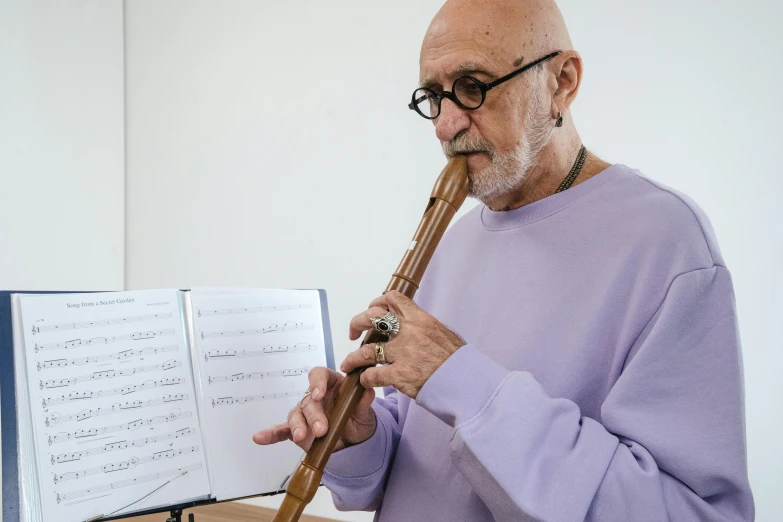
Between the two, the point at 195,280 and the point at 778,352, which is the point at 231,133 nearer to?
the point at 195,280

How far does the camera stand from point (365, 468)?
3.90ft

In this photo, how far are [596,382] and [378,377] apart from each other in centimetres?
31

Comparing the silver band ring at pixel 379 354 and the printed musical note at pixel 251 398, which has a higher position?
the silver band ring at pixel 379 354

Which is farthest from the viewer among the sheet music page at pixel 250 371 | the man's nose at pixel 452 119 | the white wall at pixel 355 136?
the white wall at pixel 355 136

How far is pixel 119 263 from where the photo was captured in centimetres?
340

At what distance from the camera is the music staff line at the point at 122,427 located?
1.21 metres

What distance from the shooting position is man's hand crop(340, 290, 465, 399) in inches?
35.8

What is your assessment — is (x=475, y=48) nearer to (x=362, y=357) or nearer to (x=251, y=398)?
(x=362, y=357)

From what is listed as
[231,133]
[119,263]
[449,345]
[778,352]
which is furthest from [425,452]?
[119,263]

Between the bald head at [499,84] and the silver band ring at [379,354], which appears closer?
the silver band ring at [379,354]

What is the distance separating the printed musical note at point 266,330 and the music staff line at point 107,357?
71mm

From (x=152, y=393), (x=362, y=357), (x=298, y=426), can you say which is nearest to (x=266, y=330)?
(x=152, y=393)

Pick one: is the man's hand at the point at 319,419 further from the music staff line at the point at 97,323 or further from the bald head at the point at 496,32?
the bald head at the point at 496,32

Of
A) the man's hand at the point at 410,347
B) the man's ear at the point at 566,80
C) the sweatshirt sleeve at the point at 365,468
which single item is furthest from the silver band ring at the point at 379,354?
the man's ear at the point at 566,80
